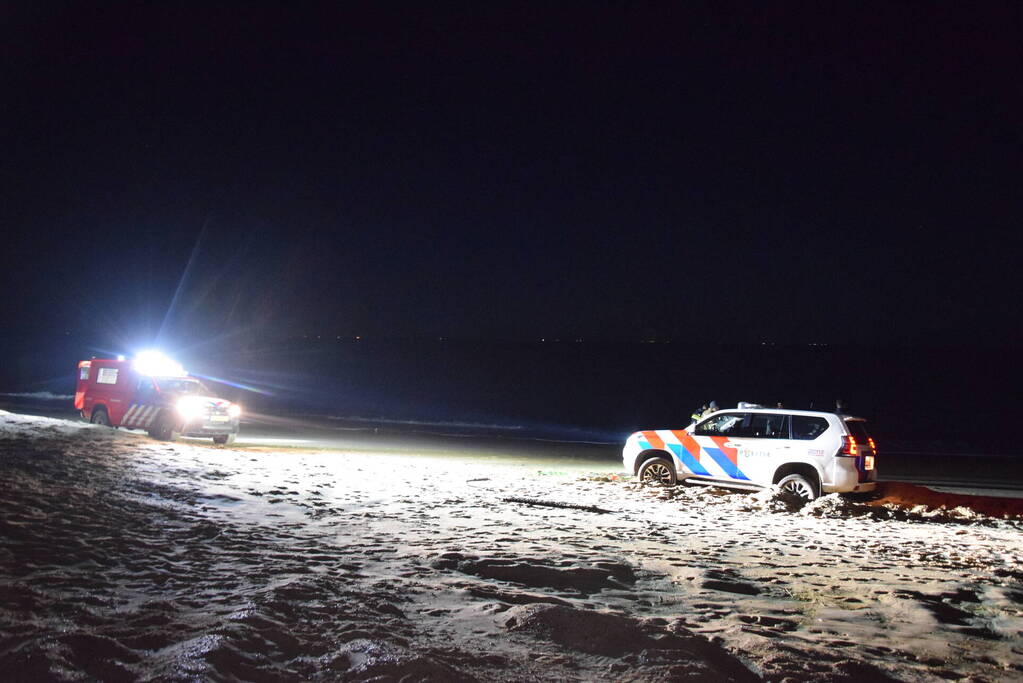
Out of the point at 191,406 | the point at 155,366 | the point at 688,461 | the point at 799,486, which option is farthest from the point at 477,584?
the point at 155,366

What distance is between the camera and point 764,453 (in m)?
12.0

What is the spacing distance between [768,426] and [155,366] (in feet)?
47.4

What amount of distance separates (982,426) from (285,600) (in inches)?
1822

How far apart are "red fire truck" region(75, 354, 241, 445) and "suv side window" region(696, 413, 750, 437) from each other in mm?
10877

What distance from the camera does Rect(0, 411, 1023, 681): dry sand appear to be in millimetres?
4559

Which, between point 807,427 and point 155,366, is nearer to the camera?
point 807,427

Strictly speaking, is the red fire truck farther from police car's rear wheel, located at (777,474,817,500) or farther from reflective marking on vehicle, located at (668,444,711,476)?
police car's rear wheel, located at (777,474,817,500)

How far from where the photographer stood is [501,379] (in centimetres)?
7781

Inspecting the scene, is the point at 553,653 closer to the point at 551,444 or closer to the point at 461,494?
the point at 461,494

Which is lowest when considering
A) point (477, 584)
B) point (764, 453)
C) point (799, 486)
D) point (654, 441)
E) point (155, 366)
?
point (477, 584)

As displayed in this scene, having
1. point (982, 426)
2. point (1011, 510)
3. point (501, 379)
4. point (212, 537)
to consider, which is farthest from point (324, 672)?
point (501, 379)

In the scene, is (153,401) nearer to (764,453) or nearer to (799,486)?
(764,453)

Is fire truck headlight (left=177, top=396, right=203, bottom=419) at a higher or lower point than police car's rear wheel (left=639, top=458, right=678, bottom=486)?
higher

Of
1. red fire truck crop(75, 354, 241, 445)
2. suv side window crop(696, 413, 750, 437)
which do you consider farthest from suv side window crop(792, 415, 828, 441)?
red fire truck crop(75, 354, 241, 445)
